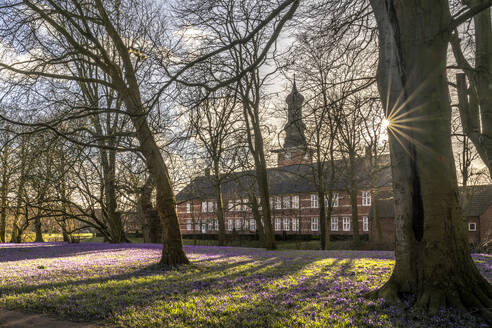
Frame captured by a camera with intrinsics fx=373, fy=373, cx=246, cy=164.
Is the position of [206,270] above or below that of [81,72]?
below

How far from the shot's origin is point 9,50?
10.7m

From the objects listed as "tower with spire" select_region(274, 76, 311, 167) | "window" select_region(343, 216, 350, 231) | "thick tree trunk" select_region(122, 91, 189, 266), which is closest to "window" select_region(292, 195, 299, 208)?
"window" select_region(343, 216, 350, 231)

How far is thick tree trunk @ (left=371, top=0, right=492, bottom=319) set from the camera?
5113 mm

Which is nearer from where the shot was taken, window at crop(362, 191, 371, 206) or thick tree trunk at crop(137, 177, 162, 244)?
thick tree trunk at crop(137, 177, 162, 244)

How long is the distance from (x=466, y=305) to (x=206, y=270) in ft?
20.1

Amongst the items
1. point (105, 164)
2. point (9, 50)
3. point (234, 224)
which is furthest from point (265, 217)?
point (234, 224)

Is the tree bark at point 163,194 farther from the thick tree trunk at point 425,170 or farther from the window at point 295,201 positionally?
the window at point 295,201

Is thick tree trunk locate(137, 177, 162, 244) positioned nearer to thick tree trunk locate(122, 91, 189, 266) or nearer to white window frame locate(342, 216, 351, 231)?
thick tree trunk locate(122, 91, 189, 266)

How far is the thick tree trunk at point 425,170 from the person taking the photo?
5.11m

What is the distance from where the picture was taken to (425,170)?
5273mm

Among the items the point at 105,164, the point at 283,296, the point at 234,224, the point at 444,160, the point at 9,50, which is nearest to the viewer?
the point at 444,160

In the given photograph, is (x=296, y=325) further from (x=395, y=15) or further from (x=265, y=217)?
(x=265, y=217)

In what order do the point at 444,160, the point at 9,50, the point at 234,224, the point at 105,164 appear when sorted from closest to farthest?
the point at 444,160 → the point at 9,50 → the point at 105,164 → the point at 234,224

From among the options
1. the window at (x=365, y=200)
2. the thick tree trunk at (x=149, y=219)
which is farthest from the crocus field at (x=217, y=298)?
the window at (x=365, y=200)
